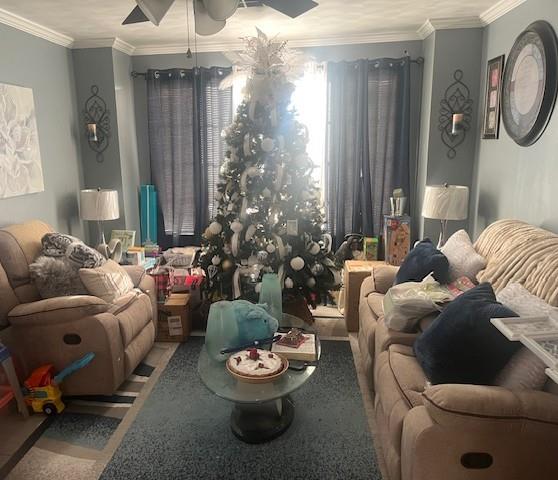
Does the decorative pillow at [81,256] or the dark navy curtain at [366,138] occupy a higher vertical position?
the dark navy curtain at [366,138]

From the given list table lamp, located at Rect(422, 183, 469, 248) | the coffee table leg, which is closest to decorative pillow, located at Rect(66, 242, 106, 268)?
the coffee table leg

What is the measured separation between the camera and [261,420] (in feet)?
7.86

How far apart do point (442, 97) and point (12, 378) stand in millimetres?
3766

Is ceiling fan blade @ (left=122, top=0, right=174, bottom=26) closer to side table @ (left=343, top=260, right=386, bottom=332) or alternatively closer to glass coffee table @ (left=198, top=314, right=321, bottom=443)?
glass coffee table @ (left=198, top=314, right=321, bottom=443)

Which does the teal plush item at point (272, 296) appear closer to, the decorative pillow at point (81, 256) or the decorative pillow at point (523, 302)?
the decorative pillow at point (81, 256)

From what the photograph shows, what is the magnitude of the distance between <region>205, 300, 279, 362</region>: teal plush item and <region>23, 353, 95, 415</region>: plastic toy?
788 millimetres

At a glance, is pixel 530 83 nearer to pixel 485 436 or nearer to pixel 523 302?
pixel 523 302

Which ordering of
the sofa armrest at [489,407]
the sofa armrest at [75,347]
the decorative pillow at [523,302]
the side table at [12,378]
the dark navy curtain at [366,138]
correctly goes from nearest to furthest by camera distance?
1. the sofa armrest at [489,407]
2. the decorative pillow at [523,302]
3. the side table at [12,378]
4. the sofa armrest at [75,347]
5. the dark navy curtain at [366,138]

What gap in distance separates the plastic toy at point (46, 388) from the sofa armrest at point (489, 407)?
6.46ft

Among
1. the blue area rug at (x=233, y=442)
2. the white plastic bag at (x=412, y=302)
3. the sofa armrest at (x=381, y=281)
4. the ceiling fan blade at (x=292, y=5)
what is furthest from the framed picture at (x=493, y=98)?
the blue area rug at (x=233, y=442)

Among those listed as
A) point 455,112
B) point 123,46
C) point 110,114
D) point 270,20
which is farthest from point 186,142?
point 455,112

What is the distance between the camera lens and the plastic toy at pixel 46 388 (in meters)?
2.49

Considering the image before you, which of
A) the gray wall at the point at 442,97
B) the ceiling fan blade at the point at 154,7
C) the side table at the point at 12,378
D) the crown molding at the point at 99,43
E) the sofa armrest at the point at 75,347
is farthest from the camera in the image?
the crown molding at the point at 99,43

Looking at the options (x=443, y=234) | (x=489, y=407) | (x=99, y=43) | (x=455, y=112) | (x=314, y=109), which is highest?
(x=99, y=43)
